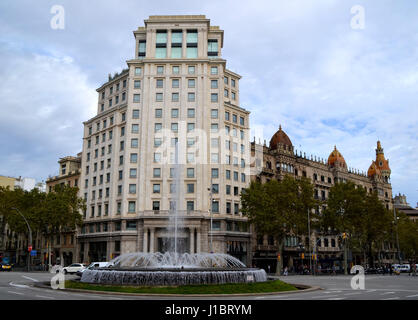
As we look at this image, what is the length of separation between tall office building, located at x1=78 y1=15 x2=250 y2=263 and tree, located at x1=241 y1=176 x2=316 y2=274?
6339 mm

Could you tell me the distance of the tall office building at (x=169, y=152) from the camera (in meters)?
63.2

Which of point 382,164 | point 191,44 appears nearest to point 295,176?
point 191,44

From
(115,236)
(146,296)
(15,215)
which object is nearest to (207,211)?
(115,236)

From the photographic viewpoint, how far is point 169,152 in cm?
6575

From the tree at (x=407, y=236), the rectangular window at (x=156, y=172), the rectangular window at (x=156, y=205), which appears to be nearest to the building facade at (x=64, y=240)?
the rectangular window at (x=156, y=205)

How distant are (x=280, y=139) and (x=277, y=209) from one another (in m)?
30.4

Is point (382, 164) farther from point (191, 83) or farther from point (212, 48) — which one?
point (191, 83)

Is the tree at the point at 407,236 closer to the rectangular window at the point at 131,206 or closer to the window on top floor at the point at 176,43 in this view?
the rectangular window at the point at 131,206

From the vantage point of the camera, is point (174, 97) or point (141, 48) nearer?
point (174, 97)

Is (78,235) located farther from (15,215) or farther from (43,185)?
(43,185)

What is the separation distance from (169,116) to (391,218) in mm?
46287

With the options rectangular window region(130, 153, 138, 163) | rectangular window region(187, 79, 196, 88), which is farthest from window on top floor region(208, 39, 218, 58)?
rectangular window region(130, 153, 138, 163)

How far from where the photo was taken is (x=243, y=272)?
24125mm

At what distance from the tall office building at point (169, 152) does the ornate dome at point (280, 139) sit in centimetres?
1524
